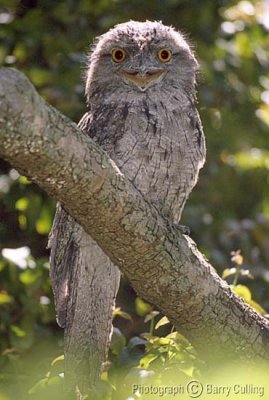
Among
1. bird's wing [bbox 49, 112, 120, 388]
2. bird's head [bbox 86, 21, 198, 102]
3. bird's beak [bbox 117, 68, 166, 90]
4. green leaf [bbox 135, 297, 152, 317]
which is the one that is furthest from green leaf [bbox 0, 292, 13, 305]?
bird's beak [bbox 117, 68, 166, 90]

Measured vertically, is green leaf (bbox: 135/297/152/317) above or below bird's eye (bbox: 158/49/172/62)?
below

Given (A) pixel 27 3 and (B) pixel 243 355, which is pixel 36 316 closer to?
(B) pixel 243 355

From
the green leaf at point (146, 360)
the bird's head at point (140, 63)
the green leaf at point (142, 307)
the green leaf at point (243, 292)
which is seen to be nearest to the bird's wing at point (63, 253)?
the bird's head at point (140, 63)

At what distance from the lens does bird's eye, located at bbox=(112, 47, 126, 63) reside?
159 inches

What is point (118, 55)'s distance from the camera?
4.06 m

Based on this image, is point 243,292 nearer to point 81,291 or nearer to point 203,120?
point 81,291

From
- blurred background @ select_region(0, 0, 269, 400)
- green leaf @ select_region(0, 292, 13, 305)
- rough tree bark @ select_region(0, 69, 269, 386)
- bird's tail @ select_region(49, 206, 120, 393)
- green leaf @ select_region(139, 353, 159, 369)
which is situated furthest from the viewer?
blurred background @ select_region(0, 0, 269, 400)

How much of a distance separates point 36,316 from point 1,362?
1.03 metres

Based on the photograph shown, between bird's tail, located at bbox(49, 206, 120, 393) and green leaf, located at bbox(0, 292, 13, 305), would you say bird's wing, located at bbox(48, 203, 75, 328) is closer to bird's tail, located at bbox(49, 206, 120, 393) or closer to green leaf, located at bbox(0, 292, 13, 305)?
bird's tail, located at bbox(49, 206, 120, 393)

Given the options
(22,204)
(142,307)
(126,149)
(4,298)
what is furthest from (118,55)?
(142,307)

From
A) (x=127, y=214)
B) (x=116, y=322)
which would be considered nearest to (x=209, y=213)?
(x=116, y=322)

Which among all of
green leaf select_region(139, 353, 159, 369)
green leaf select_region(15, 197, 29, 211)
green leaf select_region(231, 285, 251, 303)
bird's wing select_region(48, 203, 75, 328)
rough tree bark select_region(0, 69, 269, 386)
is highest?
green leaf select_region(15, 197, 29, 211)

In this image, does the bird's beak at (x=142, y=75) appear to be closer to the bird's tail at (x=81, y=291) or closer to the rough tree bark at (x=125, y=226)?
the bird's tail at (x=81, y=291)

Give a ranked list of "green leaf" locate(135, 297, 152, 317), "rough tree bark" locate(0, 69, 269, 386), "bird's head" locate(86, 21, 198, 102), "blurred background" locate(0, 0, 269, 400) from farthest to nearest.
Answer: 1. "green leaf" locate(135, 297, 152, 317)
2. "blurred background" locate(0, 0, 269, 400)
3. "bird's head" locate(86, 21, 198, 102)
4. "rough tree bark" locate(0, 69, 269, 386)
